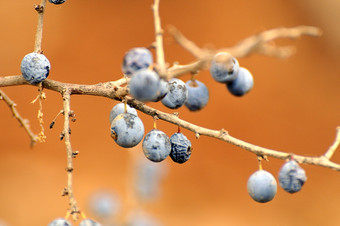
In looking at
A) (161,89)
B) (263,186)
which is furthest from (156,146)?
(263,186)

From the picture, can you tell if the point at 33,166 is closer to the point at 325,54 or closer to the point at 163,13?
the point at 163,13

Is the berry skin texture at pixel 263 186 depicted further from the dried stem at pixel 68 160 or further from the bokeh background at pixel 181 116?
the bokeh background at pixel 181 116

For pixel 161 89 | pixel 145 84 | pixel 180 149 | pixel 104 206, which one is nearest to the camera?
pixel 145 84

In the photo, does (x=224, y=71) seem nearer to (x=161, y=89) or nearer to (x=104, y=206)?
(x=161, y=89)

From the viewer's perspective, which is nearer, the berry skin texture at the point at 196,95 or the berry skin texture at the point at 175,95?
the berry skin texture at the point at 175,95

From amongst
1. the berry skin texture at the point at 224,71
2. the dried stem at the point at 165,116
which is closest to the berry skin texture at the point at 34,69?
the dried stem at the point at 165,116

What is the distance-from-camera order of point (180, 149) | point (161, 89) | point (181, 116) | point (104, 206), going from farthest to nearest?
point (181, 116) → point (104, 206) → point (180, 149) → point (161, 89)

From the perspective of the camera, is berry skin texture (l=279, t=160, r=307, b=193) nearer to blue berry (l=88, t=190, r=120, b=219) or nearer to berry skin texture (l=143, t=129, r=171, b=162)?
berry skin texture (l=143, t=129, r=171, b=162)
